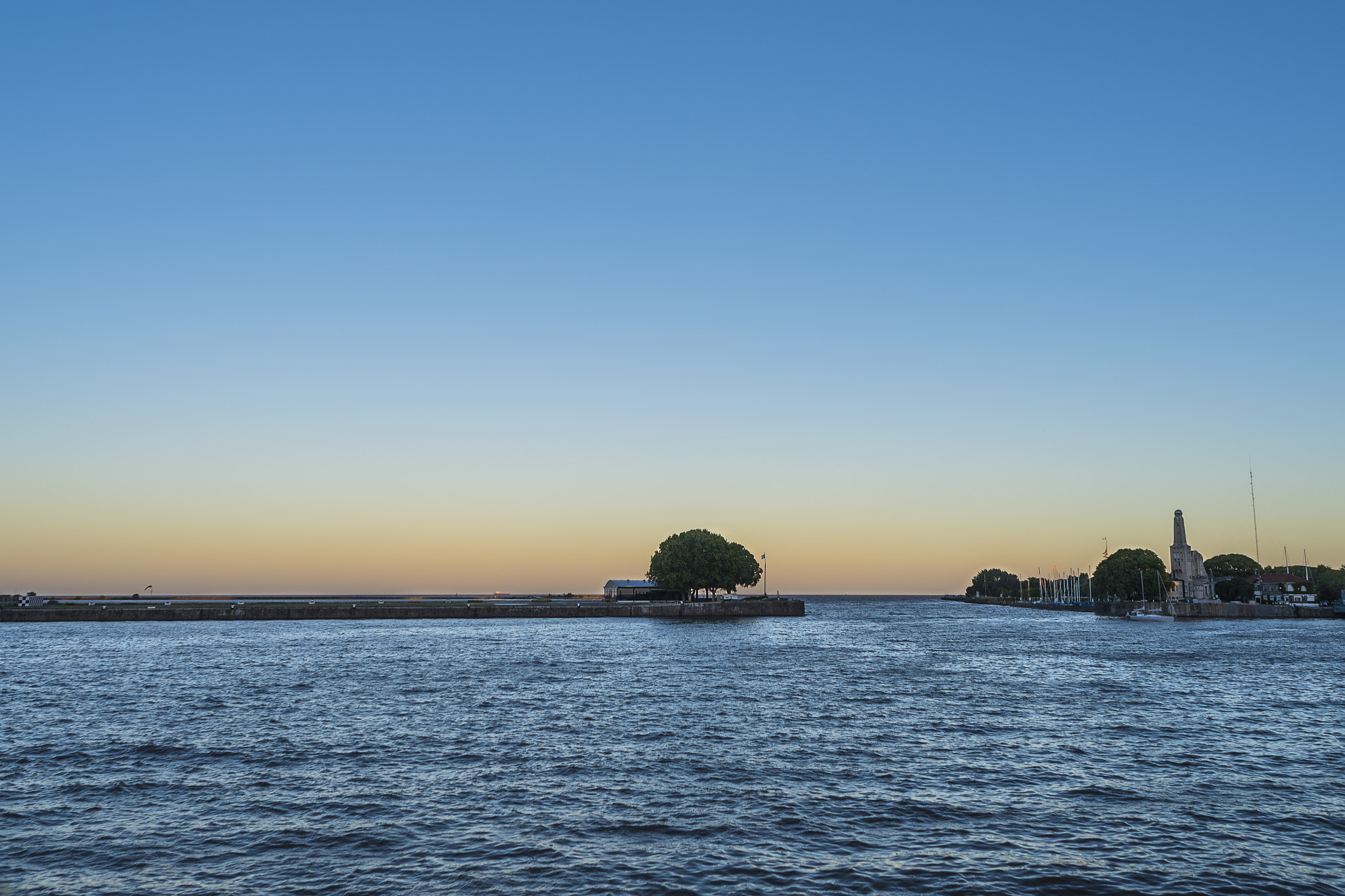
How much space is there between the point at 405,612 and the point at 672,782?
14642cm

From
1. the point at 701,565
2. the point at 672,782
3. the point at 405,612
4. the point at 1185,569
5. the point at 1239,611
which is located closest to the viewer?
the point at 672,782

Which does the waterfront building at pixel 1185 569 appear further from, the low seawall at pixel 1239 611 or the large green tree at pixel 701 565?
the large green tree at pixel 701 565

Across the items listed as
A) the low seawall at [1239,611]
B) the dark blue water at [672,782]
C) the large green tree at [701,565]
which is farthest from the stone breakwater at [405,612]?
the dark blue water at [672,782]

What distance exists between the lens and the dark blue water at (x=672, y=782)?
1850cm

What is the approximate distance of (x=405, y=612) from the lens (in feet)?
532

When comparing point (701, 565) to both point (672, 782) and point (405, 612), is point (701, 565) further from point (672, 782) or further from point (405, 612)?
point (672, 782)

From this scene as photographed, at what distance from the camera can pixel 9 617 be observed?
144 metres

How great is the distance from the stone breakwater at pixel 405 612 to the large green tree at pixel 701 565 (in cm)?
427

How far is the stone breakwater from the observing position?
146m

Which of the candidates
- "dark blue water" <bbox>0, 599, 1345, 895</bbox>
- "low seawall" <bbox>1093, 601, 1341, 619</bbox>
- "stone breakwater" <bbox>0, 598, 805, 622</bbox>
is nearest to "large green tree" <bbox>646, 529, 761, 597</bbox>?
"stone breakwater" <bbox>0, 598, 805, 622</bbox>

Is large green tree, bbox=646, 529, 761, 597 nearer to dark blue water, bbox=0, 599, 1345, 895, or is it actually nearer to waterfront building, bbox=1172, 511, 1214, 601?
waterfront building, bbox=1172, 511, 1214, 601

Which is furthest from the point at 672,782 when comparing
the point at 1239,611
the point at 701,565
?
the point at 1239,611

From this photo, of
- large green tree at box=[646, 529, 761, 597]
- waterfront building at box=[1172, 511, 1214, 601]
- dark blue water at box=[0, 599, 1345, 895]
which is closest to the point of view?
dark blue water at box=[0, 599, 1345, 895]

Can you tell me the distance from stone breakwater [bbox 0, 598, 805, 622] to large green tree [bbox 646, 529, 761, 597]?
168 inches
